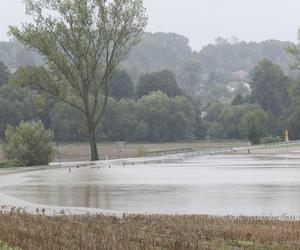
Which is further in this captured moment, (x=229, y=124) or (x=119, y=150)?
(x=229, y=124)

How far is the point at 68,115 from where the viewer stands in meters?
115

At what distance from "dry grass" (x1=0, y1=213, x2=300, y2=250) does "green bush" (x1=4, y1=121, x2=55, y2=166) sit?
30.1 meters

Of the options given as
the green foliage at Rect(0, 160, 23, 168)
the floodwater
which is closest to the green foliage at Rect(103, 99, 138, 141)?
the green foliage at Rect(0, 160, 23, 168)

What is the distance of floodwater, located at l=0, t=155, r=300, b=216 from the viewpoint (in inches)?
741

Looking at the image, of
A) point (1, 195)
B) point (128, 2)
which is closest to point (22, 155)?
point (128, 2)

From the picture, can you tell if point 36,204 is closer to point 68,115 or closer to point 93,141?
point 93,141

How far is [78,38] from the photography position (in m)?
52.6

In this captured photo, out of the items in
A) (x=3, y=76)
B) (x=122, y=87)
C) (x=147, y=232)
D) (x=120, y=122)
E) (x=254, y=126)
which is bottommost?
(x=147, y=232)

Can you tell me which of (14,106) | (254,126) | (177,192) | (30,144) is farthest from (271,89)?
(177,192)

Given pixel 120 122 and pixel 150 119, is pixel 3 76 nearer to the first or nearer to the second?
pixel 120 122

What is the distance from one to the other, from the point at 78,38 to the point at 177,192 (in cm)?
3072

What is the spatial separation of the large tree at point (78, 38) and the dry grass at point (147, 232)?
1496 inches

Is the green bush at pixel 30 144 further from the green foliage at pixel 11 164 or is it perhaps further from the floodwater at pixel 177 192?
the floodwater at pixel 177 192

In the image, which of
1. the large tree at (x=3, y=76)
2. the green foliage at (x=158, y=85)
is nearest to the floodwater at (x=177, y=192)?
the large tree at (x=3, y=76)
